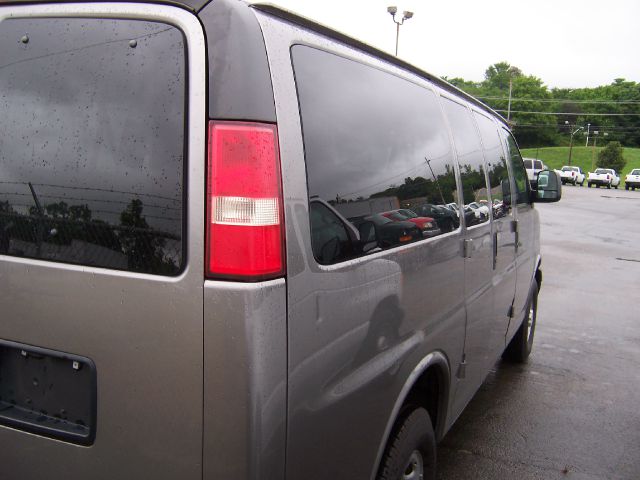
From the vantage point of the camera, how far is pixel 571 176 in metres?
48.7

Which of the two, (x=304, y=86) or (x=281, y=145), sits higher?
(x=304, y=86)

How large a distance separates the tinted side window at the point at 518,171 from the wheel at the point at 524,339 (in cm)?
93

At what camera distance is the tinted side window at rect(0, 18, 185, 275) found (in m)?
1.55

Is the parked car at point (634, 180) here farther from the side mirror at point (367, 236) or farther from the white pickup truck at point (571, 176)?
the side mirror at point (367, 236)

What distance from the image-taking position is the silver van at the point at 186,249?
4.93 feet

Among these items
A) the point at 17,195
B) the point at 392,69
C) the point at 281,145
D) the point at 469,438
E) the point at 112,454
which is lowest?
the point at 469,438

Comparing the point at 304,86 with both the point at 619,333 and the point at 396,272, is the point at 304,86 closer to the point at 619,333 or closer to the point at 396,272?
the point at 396,272

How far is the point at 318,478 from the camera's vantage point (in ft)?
5.74

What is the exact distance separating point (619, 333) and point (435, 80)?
5172 mm

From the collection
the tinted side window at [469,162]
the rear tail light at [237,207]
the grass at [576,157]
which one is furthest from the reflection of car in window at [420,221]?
the grass at [576,157]

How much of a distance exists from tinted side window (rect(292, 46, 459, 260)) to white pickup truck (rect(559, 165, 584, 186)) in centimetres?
4850

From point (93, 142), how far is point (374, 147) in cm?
96

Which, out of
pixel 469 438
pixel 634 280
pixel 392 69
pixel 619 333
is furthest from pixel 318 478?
pixel 634 280

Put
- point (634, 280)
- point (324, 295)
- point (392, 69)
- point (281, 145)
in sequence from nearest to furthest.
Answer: point (281, 145) → point (324, 295) → point (392, 69) → point (634, 280)
